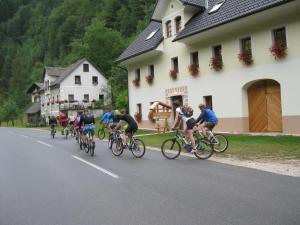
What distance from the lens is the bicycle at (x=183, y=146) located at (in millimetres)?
13242

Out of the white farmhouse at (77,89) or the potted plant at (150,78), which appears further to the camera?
the white farmhouse at (77,89)

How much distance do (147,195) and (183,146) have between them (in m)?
5.86

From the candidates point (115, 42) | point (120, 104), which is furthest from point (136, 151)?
point (115, 42)

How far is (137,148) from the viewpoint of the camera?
14.3 meters

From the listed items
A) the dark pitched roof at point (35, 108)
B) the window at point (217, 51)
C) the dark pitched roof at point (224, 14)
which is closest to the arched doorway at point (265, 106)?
the window at point (217, 51)

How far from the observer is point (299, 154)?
13.0 metres

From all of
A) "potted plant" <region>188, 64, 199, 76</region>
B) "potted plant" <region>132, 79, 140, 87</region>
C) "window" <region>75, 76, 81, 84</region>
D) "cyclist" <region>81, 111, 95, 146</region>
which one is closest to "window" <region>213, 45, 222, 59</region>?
"potted plant" <region>188, 64, 199, 76</region>

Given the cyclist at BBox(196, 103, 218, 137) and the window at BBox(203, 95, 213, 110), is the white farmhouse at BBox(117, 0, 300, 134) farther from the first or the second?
the cyclist at BBox(196, 103, 218, 137)

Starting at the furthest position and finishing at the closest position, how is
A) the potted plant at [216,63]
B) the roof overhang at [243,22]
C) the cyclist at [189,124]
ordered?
the potted plant at [216,63] → the roof overhang at [243,22] → the cyclist at [189,124]

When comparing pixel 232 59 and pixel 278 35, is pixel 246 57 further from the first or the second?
pixel 278 35

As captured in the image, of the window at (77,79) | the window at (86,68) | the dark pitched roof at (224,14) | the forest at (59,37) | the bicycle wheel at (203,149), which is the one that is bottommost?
the bicycle wheel at (203,149)

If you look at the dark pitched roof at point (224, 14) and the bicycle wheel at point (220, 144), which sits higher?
the dark pitched roof at point (224, 14)

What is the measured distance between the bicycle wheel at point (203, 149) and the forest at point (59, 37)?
37.7m

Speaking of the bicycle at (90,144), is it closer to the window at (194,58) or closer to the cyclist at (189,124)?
the cyclist at (189,124)
